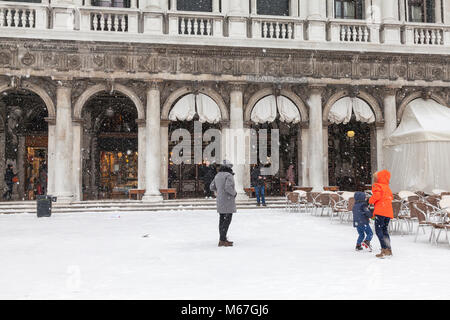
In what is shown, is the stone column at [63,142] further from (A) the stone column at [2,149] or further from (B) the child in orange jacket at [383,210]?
(B) the child in orange jacket at [383,210]

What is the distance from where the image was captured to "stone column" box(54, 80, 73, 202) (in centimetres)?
1529

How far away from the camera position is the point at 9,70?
1501cm

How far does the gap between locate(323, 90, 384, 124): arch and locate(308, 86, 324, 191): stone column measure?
418 mm

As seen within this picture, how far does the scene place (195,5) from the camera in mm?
17125

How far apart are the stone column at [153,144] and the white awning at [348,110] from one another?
7143 millimetres

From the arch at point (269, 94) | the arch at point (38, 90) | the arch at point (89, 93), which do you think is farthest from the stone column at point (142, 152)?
the arch at point (269, 94)

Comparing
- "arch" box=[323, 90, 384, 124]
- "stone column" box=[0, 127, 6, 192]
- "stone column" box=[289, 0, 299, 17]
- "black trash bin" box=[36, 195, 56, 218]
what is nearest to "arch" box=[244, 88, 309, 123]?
"arch" box=[323, 90, 384, 124]

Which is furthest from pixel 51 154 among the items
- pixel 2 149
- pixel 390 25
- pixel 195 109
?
pixel 390 25
